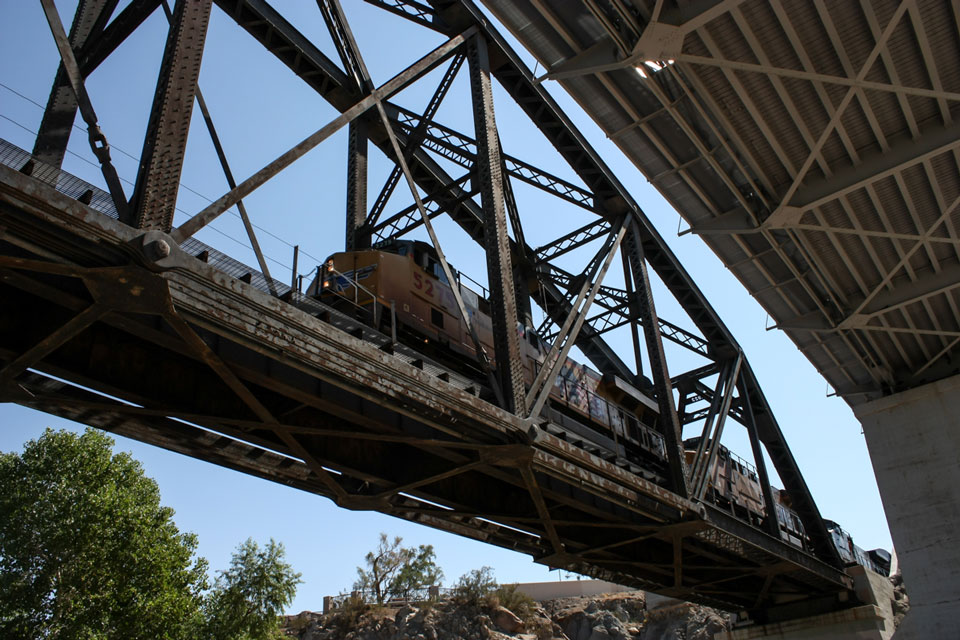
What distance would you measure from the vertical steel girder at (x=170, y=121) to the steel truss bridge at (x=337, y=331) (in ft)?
0.08

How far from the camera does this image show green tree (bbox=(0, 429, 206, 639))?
2738cm

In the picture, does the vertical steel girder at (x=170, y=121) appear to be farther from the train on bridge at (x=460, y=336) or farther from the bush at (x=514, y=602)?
the bush at (x=514, y=602)

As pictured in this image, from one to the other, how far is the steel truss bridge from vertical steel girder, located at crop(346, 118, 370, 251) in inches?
2.1

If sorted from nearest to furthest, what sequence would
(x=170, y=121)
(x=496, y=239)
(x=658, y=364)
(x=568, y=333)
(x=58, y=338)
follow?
(x=58, y=338)
(x=170, y=121)
(x=496, y=239)
(x=568, y=333)
(x=658, y=364)

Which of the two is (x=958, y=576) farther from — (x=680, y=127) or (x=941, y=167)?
(x=680, y=127)

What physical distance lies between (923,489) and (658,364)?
516 inches

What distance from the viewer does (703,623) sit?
45.3 metres

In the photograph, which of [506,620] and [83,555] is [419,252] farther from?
[506,620]

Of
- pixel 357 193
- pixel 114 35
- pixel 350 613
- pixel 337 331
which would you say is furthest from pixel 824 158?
pixel 350 613

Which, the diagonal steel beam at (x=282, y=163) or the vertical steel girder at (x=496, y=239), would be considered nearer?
the diagonal steel beam at (x=282, y=163)

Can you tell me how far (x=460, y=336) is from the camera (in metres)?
16.8

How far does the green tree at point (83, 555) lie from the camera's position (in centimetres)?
2738

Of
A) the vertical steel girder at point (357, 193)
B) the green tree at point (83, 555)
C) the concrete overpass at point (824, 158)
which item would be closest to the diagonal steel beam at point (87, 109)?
the concrete overpass at point (824, 158)

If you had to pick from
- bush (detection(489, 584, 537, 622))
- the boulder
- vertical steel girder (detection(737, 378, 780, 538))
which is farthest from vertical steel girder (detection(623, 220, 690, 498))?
bush (detection(489, 584, 537, 622))
